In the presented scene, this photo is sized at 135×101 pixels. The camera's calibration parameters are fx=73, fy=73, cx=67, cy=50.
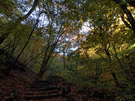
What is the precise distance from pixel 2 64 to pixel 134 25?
1027 cm

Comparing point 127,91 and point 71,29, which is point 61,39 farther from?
point 127,91

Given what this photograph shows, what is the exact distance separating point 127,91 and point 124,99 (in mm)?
440

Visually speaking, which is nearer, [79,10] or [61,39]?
[79,10]

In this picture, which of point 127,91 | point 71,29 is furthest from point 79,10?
point 71,29

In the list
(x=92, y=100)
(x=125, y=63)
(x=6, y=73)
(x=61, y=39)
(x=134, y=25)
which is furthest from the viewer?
(x=61, y=39)

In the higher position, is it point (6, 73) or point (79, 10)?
point (79, 10)

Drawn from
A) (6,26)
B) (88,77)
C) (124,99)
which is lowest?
(124,99)

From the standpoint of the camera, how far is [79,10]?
16.9ft

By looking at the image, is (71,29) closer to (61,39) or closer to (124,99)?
(61,39)

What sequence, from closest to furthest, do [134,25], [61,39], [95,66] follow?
1. [134,25]
2. [95,66]
3. [61,39]

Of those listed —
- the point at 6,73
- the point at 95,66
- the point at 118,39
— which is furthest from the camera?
the point at 6,73

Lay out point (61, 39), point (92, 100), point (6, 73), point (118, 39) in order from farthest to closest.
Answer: point (61, 39) < point (6, 73) < point (92, 100) < point (118, 39)

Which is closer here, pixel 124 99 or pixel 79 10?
pixel 124 99

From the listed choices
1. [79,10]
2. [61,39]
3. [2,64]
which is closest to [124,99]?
[79,10]
